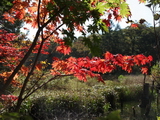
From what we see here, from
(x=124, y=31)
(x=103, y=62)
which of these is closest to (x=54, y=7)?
(x=103, y=62)

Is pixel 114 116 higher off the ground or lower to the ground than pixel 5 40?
lower

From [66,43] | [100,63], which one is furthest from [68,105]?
[66,43]

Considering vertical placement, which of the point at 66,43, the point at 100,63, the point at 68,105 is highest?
the point at 66,43

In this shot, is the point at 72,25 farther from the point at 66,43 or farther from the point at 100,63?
the point at 100,63

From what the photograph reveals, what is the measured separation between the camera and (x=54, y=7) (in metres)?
1.77

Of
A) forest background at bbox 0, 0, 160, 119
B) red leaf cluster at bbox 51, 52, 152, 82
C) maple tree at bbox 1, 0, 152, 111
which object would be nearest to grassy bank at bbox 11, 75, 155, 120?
forest background at bbox 0, 0, 160, 119

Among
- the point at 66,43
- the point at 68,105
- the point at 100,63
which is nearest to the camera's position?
the point at 66,43

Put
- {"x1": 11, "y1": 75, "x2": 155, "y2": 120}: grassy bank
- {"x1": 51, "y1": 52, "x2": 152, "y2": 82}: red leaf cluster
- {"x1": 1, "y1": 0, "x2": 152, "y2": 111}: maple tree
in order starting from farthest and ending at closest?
{"x1": 11, "y1": 75, "x2": 155, "y2": 120}: grassy bank < {"x1": 51, "y1": 52, "x2": 152, "y2": 82}: red leaf cluster < {"x1": 1, "y1": 0, "x2": 152, "y2": 111}: maple tree

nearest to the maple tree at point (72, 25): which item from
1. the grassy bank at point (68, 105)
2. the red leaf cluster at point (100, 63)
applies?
the red leaf cluster at point (100, 63)

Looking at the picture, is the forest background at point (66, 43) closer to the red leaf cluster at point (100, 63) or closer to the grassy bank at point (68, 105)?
the red leaf cluster at point (100, 63)

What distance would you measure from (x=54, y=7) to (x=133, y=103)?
26.6 feet

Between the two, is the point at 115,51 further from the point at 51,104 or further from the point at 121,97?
the point at 51,104

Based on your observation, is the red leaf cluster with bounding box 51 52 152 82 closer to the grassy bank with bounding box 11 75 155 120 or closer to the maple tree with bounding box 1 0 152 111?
the maple tree with bounding box 1 0 152 111

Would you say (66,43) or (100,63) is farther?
(100,63)
